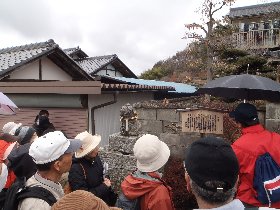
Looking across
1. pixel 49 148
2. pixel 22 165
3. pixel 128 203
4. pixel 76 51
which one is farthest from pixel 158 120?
pixel 76 51

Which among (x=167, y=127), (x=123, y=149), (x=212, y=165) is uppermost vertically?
(x=212, y=165)

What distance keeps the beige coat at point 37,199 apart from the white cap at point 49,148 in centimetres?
16

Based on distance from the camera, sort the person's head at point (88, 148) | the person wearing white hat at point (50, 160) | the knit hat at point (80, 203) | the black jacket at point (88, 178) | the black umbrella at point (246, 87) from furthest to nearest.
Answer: the black umbrella at point (246, 87), the person's head at point (88, 148), the black jacket at point (88, 178), the person wearing white hat at point (50, 160), the knit hat at point (80, 203)

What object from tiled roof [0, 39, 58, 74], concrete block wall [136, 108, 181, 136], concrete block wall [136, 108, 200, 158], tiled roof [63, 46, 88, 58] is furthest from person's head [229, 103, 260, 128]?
tiled roof [63, 46, 88, 58]

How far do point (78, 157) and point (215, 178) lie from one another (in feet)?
8.47

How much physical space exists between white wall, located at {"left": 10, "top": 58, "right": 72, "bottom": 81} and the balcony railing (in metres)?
12.9

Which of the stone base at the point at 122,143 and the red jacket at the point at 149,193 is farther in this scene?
the stone base at the point at 122,143

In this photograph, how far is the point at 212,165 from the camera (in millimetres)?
1734

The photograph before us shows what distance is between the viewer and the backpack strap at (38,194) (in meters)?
2.39

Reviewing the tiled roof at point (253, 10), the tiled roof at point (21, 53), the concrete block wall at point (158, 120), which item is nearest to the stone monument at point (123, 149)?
the concrete block wall at point (158, 120)

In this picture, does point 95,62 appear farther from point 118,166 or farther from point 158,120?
point 118,166

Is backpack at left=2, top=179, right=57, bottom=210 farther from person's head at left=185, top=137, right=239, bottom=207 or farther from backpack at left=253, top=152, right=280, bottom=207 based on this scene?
backpack at left=253, top=152, right=280, bottom=207

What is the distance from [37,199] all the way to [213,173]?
1458 mm

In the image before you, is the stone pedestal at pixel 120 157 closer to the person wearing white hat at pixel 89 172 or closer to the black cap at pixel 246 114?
the person wearing white hat at pixel 89 172
